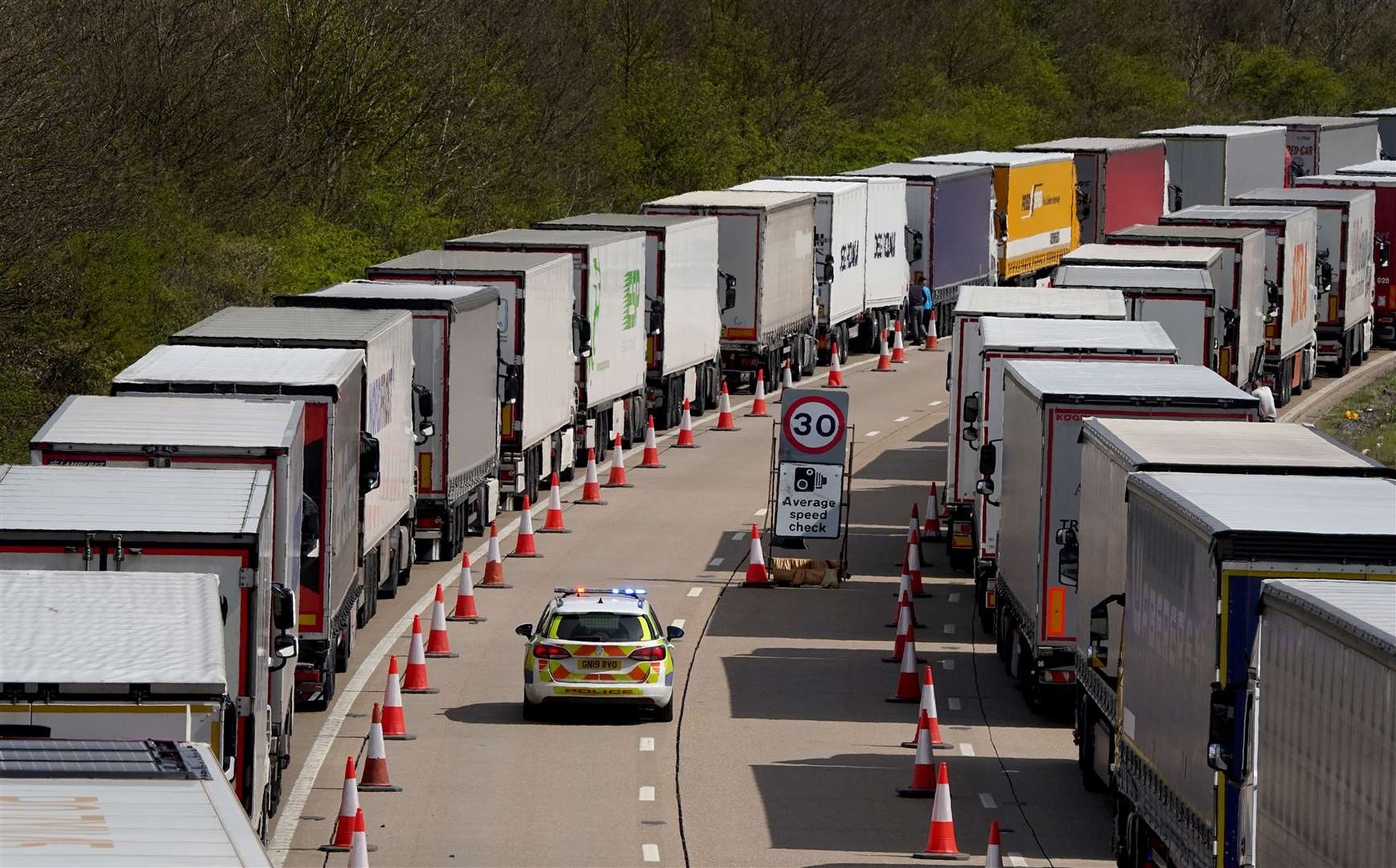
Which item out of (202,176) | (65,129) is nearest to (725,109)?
(202,176)

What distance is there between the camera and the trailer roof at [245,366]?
21.0 metres

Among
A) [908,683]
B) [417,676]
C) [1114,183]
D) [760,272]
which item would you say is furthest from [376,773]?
[1114,183]

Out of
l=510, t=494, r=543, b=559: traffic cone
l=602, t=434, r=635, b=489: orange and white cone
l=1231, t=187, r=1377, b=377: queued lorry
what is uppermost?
l=1231, t=187, r=1377, b=377: queued lorry

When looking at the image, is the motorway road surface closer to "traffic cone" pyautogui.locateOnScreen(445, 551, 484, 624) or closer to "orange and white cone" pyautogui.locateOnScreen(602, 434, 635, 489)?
"traffic cone" pyautogui.locateOnScreen(445, 551, 484, 624)

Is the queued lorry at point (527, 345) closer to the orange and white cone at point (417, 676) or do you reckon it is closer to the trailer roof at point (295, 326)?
the trailer roof at point (295, 326)

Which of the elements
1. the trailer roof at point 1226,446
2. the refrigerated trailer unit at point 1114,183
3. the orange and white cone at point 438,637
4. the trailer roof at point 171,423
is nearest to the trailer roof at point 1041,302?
the orange and white cone at point 438,637

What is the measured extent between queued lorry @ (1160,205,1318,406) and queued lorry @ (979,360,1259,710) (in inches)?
765

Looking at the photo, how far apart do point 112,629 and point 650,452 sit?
2377cm

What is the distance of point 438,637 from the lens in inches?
942

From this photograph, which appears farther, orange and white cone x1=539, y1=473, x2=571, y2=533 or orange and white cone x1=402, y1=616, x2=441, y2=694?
orange and white cone x1=539, y1=473, x2=571, y2=533

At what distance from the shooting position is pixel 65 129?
120 ft

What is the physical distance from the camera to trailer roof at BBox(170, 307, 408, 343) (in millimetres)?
23312

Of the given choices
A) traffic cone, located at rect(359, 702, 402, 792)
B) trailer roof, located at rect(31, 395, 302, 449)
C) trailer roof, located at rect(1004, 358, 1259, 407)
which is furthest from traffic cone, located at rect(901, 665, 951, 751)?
trailer roof, located at rect(31, 395, 302, 449)

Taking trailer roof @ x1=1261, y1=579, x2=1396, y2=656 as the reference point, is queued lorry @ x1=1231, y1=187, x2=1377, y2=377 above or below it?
above
